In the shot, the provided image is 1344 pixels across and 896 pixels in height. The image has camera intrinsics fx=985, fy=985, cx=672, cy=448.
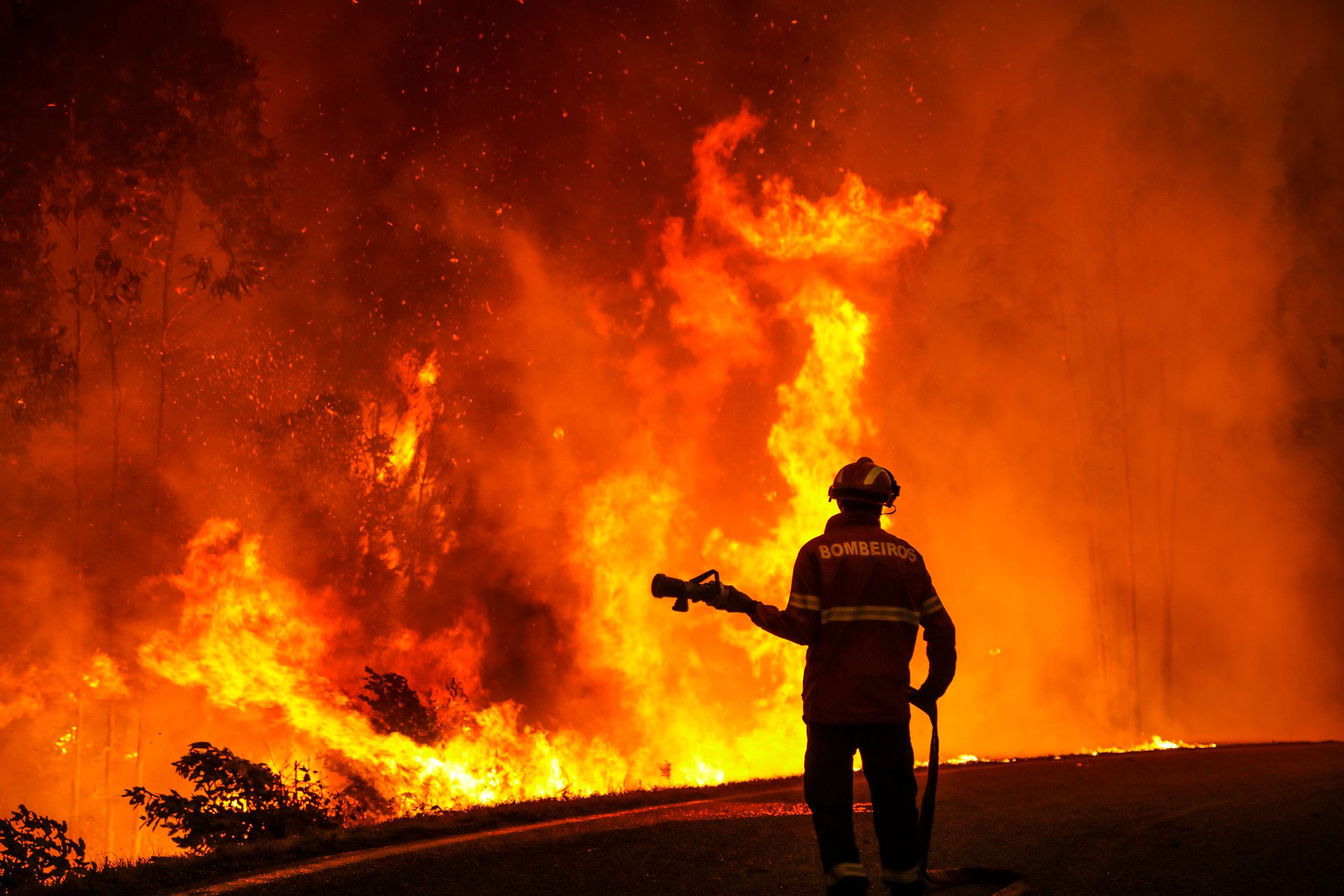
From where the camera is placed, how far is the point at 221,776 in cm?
664

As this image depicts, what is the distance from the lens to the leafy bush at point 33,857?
5055 millimetres

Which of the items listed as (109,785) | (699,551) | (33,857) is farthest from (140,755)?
(33,857)

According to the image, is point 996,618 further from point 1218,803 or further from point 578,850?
point 578,850

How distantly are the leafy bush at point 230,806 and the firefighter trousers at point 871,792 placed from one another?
408 cm

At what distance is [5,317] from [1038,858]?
17369 mm

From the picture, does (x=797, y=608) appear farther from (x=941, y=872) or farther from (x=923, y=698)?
(x=941, y=872)

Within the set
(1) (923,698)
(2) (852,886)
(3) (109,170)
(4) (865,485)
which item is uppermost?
(3) (109,170)

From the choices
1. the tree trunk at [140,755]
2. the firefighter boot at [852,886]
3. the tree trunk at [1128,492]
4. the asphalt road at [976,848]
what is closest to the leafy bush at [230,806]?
the asphalt road at [976,848]

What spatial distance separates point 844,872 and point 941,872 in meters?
1.19

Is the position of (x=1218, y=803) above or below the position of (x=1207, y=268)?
below

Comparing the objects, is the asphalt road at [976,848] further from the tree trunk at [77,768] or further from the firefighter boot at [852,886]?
the tree trunk at [77,768]

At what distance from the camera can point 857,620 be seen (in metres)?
3.81

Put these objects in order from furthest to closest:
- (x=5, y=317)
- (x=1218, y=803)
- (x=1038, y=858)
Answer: (x=5, y=317) < (x=1218, y=803) < (x=1038, y=858)

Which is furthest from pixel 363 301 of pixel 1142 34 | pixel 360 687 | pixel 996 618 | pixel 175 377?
pixel 1142 34
